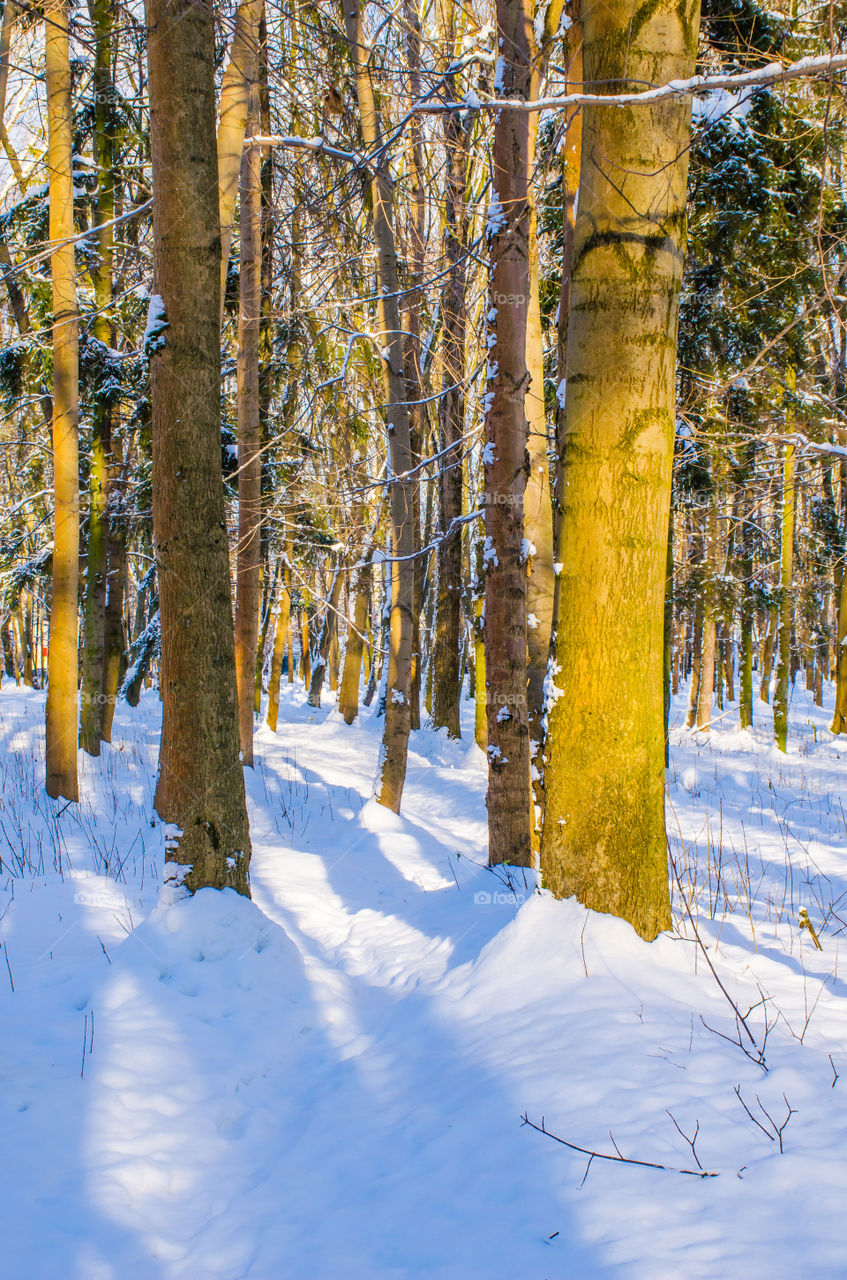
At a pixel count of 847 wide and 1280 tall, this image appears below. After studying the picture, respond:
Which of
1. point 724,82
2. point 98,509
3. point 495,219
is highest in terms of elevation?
point 495,219

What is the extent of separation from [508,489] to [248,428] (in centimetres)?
569

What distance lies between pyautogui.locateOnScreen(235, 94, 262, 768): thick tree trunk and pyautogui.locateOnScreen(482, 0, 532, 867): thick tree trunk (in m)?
4.26

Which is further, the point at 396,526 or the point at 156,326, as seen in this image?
the point at 396,526

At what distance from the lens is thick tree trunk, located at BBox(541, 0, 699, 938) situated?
10.1 feet

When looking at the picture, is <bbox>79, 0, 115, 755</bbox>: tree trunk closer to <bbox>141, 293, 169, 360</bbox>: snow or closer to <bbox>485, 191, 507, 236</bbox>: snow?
<bbox>141, 293, 169, 360</bbox>: snow

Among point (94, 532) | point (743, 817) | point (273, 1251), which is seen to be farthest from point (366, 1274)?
point (94, 532)

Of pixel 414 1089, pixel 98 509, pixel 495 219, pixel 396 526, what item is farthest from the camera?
pixel 98 509

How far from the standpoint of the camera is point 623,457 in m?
3.12

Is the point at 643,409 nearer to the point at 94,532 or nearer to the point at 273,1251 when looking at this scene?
the point at 273,1251

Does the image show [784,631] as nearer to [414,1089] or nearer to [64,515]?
[64,515]

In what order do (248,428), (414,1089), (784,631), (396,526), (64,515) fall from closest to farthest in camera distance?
(414,1089) < (64,515) < (396,526) < (248,428) < (784,631)
